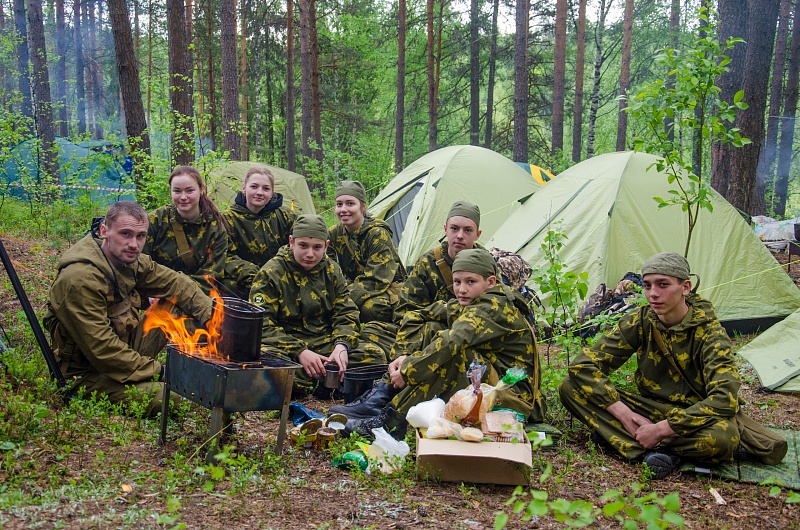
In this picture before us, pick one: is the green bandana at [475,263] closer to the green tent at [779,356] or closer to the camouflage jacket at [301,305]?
the camouflage jacket at [301,305]

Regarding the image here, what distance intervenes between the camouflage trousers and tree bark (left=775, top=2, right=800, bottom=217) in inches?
621

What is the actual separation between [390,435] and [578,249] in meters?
4.00

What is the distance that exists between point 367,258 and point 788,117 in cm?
1515

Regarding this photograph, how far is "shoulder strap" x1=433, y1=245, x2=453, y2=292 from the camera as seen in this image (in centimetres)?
550

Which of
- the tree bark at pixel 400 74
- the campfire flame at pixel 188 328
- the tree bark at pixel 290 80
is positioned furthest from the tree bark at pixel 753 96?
the tree bark at pixel 290 80

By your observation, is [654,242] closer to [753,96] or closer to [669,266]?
[753,96]

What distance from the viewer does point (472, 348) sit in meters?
4.45

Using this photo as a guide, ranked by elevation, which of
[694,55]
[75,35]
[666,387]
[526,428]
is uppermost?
[75,35]

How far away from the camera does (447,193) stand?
32.4ft

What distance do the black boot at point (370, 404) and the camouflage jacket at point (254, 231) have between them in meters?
2.27

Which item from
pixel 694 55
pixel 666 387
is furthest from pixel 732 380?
pixel 694 55

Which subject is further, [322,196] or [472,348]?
[322,196]

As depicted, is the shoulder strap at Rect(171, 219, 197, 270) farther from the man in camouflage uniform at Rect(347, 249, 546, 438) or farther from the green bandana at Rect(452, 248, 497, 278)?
the green bandana at Rect(452, 248, 497, 278)

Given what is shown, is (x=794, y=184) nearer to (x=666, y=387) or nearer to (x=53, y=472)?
(x=666, y=387)
